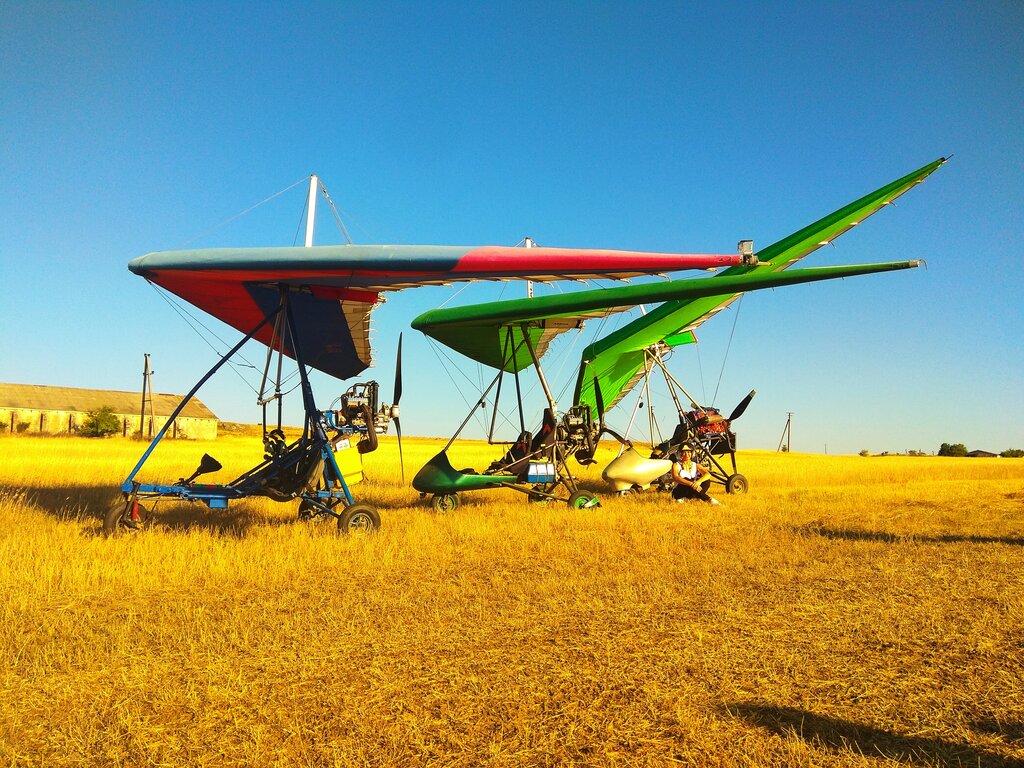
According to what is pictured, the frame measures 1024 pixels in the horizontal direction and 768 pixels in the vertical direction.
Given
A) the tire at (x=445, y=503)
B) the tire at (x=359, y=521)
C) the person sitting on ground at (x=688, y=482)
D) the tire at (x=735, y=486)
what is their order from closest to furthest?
1. the tire at (x=359, y=521)
2. the tire at (x=445, y=503)
3. the person sitting on ground at (x=688, y=482)
4. the tire at (x=735, y=486)

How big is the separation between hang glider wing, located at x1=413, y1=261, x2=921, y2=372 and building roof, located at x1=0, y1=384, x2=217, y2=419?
56.5 metres

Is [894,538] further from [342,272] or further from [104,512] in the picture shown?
[104,512]

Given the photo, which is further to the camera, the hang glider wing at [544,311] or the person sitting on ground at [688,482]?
the person sitting on ground at [688,482]

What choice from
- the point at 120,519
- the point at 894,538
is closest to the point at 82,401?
the point at 120,519

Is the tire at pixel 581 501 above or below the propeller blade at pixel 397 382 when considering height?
below

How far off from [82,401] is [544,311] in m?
71.5

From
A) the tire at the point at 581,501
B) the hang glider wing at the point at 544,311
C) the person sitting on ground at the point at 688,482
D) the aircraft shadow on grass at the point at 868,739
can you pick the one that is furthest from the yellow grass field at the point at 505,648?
the person sitting on ground at the point at 688,482

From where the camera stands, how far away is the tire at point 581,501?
12.8 meters

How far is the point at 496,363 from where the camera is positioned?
14711 millimetres

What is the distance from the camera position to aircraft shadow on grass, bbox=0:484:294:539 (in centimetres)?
1025

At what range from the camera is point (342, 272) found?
8.95 metres

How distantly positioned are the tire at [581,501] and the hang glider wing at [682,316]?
2955 mm

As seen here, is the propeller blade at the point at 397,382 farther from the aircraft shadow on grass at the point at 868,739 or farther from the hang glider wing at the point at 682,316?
the aircraft shadow on grass at the point at 868,739

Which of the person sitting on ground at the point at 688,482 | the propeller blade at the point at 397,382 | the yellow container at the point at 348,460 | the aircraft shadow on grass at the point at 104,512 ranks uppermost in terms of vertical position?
the propeller blade at the point at 397,382
